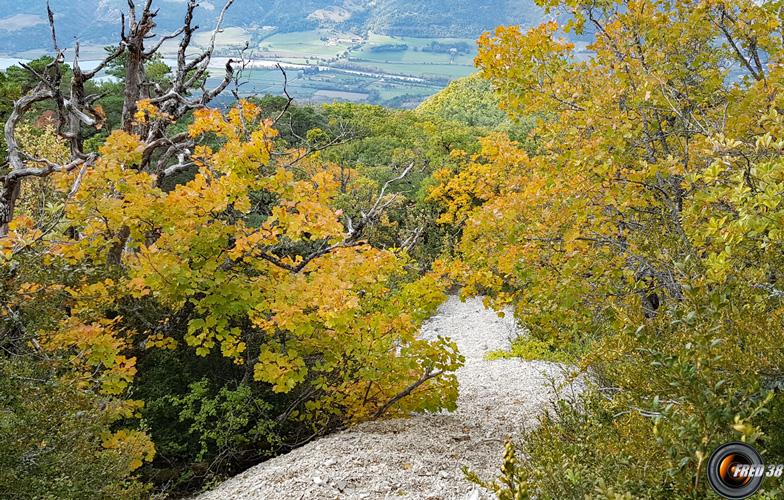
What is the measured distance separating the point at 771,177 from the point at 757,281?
683 mm

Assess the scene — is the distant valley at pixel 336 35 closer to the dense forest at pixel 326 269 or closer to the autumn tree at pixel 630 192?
the dense forest at pixel 326 269

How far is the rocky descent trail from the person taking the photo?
415 centimetres

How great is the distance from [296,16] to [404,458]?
10727 centimetres

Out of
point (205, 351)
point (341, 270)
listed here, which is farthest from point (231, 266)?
point (341, 270)

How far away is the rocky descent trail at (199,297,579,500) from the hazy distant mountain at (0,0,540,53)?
6636 cm

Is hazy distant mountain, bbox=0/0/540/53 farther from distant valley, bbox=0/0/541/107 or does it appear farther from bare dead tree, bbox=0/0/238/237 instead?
bare dead tree, bbox=0/0/238/237

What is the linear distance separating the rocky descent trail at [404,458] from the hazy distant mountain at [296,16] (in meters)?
66.4

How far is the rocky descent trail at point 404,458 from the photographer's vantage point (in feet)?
13.6

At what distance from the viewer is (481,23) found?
107 m

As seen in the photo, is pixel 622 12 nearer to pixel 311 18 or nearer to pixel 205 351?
pixel 205 351

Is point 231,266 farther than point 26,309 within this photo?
Yes

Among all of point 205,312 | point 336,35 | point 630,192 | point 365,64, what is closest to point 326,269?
point 205,312

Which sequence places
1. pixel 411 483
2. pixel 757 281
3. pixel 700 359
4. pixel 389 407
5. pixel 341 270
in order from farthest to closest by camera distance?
1. pixel 389 407
2. pixel 341 270
3. pixel 411 483
4. pixel 757 281
5. pixel 700 359

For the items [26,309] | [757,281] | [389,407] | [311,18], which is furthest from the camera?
[311,18]
